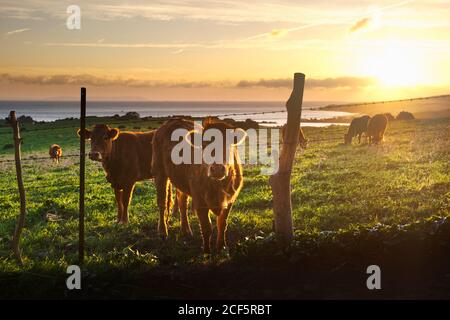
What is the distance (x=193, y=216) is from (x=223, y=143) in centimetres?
440

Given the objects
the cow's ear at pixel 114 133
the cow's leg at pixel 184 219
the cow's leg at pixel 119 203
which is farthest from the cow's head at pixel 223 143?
the cow's leg at pixel 119 203

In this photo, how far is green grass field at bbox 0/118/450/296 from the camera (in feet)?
30.5

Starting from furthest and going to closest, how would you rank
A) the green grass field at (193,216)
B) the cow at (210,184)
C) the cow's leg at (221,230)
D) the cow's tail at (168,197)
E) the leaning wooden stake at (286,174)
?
the cow's tail at (168,197) → the cow's leg at (221,230) → the leaning wooden stake at (286,174) → the cow at (210,184) → the green grass field at (193,216)

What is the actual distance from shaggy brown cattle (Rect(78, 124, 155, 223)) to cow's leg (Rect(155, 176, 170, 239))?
145 centimetres

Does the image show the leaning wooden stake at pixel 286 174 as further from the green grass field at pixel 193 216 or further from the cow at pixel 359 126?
the cow at pixel 359 126

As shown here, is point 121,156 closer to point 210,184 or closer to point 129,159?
point 129,159

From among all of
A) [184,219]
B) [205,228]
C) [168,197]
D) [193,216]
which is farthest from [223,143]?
[193,216]

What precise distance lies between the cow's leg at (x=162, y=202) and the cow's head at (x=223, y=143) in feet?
9.62

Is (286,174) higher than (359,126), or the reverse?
(359,126)

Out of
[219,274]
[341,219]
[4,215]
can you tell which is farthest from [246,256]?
[4,215]

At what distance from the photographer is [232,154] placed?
9.66m

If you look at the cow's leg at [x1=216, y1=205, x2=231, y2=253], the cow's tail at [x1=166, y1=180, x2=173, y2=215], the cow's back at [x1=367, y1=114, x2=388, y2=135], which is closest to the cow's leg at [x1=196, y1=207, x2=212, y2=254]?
the cow's leg at [x1=216, y1=205, x2=231, y2=253]

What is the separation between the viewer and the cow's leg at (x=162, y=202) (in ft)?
39.3

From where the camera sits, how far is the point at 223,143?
9.36 meters
